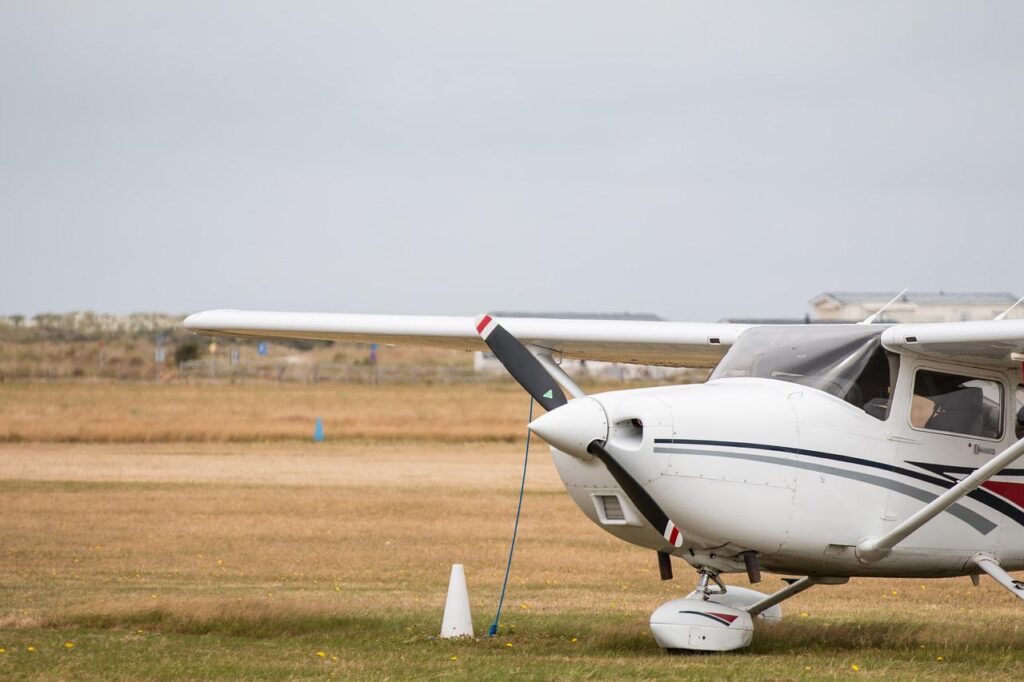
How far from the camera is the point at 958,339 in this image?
10445mm

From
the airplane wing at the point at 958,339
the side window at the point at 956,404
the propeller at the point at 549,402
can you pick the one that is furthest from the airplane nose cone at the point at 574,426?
the side window at the point at 956,404

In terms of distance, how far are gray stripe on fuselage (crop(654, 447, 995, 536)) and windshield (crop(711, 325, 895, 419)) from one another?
0.50 meters

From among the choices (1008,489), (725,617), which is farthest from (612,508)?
(1008,489)

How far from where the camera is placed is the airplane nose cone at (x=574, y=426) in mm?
9531

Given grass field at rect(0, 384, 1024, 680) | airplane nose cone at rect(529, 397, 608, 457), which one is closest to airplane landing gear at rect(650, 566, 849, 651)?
grass field at rect(0, 384, 1024, 680)

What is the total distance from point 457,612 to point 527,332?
247 cm

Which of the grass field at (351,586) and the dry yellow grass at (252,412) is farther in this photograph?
the dry yellow grass at (252,412)

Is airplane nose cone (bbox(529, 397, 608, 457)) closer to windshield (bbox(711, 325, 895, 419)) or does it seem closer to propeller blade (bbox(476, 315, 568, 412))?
propeller blade (bbox(476, 315, 568, 412))

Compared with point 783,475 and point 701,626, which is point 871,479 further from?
point 701,626

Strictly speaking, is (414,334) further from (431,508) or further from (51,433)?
(51,433)

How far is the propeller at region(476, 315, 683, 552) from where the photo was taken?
9594 millimetres

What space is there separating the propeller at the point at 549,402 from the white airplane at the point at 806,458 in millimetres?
13

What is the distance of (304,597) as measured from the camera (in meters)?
14.4

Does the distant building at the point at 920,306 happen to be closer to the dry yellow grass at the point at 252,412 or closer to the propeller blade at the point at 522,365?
the dry yellow grass at the point at 252,412
